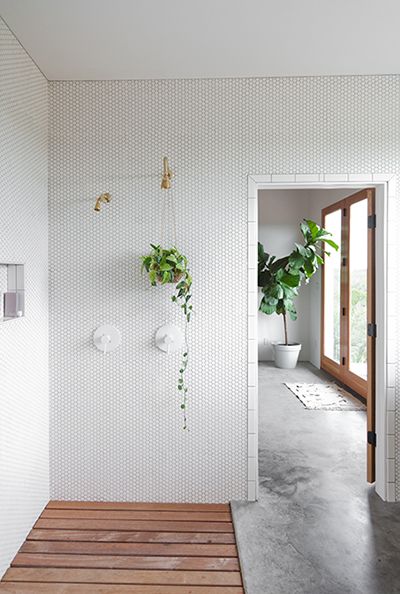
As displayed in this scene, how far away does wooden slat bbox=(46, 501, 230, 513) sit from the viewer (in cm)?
288

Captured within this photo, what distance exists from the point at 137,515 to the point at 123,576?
550 millimetres

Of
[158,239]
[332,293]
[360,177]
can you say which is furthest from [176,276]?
[332,293]

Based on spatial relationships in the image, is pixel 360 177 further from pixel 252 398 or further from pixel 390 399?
pixel 252 398

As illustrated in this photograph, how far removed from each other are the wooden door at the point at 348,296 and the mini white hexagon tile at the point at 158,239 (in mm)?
2244

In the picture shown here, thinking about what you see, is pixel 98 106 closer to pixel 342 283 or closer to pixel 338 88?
pixel 338 88

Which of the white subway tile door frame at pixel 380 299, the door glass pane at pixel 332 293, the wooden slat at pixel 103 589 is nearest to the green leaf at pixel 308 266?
the door glass pane at pixel 332 293

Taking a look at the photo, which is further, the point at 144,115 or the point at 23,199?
the point at 144,115

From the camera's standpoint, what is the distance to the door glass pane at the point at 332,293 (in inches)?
241

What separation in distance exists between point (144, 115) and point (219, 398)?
182 centimetres

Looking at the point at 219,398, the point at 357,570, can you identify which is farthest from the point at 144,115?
the point at 357,570

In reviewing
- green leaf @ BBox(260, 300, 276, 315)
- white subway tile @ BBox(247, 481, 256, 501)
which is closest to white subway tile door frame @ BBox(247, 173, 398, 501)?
white subway tile @ BBox(247, 481, 256, 501)

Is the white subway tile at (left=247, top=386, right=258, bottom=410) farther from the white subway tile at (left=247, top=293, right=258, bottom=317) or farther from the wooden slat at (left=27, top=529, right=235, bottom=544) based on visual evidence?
the wooden slat at (left=27, top=529, right=235, bottom=544)

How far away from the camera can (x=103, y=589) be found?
2180 millimetres

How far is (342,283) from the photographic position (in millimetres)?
5895
